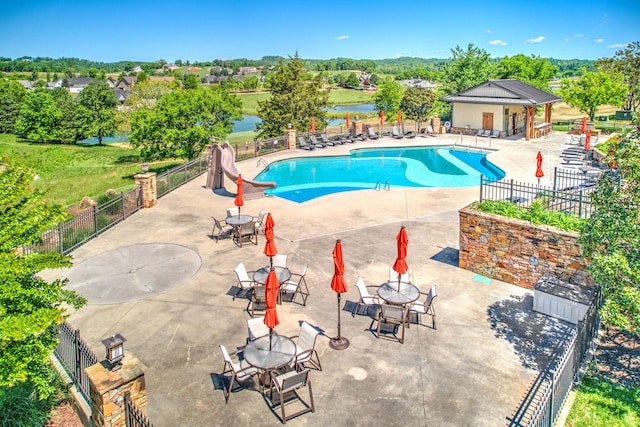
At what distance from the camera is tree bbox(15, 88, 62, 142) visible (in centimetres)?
6938

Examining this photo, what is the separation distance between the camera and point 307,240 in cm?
1605

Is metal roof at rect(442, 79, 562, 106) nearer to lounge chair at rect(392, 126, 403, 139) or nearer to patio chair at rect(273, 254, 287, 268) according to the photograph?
lounge chair at rect(392, 126, 403, 139)

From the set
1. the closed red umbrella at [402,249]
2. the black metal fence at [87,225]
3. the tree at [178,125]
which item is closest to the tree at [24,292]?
the closed red umbrella at [402,249]

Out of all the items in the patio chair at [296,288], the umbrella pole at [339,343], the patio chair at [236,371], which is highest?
the patio chair at [296,288]

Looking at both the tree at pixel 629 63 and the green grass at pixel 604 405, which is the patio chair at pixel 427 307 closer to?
the green grass at pixel 604 405

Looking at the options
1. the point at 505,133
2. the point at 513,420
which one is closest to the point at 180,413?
the point at 513,420

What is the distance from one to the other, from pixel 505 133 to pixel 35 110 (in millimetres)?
66672

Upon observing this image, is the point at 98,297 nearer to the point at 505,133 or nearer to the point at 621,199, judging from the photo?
the point at 621,199

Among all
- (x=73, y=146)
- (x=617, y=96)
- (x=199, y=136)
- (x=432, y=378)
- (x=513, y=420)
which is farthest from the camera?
(x=73, y=146)

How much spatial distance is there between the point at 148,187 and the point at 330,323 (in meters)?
12.1

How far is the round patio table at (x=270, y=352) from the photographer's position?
824cm

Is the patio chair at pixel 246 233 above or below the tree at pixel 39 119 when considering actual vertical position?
below

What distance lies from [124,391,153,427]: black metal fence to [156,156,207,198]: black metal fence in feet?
51.6

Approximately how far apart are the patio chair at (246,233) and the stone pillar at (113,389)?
8485mm
